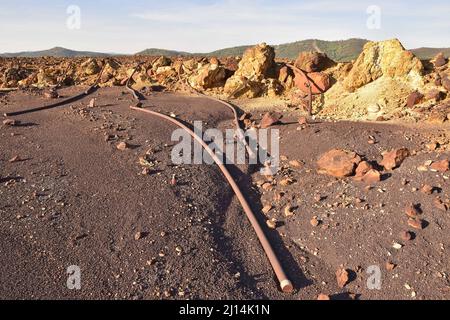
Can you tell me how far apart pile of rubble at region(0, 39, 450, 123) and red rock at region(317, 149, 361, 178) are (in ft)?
10.3

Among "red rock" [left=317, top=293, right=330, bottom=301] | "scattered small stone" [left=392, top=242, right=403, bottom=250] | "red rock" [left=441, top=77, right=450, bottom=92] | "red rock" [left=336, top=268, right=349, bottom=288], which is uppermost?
"red rock" [left=441, top=77, right=450, bottom=92]

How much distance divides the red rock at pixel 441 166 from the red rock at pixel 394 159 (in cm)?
60

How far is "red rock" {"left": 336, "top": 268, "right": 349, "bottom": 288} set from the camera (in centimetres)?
534

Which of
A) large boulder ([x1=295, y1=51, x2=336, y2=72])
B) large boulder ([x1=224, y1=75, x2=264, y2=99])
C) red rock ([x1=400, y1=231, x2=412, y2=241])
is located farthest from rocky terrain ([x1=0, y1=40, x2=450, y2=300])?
large boulder ([x1=295, y1=51, x2=336, y2=72])

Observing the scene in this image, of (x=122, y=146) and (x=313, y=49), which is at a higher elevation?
(x=313, y=49)

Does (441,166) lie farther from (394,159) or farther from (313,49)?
(313,49)

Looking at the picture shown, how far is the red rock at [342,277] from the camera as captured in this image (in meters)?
5.34

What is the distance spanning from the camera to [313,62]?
15.2 meters

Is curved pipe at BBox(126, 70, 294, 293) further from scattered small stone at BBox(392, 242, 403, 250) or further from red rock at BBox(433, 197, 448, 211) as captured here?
red rock at BBox(433, 197, 448, 211)

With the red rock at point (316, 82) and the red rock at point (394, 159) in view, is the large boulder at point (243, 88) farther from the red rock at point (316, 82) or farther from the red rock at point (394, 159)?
the red rock at point (394, 159)

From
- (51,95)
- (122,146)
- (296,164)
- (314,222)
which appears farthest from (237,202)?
(51,95)

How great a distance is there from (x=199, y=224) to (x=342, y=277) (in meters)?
2.24
